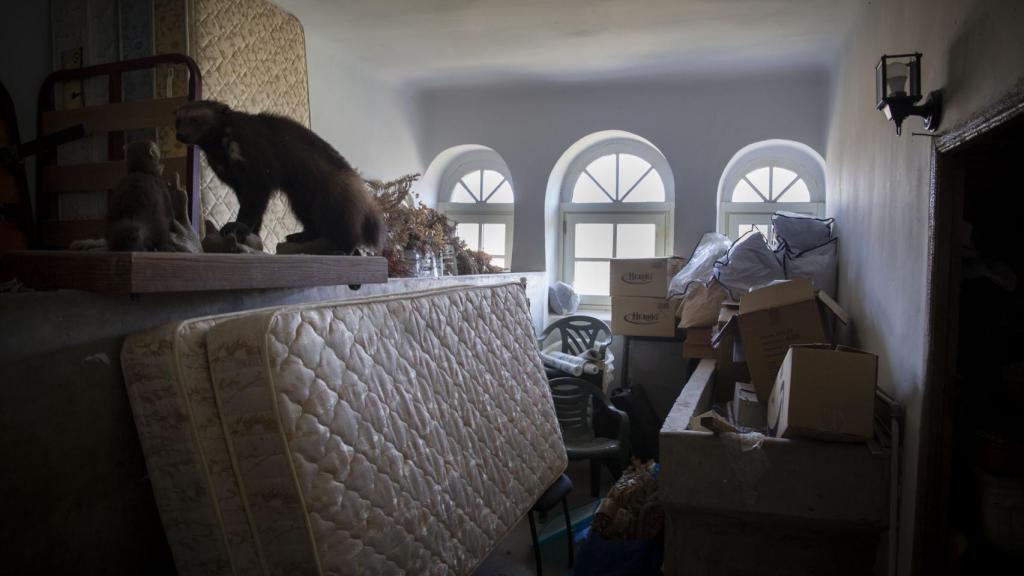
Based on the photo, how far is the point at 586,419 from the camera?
3.52 m

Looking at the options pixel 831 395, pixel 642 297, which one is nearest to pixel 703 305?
pixel 642 297

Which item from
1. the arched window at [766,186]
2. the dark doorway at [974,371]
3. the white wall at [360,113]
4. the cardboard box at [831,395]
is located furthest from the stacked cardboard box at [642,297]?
the dark doorway at [974,371]

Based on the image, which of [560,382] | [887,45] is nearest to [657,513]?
[560,382]

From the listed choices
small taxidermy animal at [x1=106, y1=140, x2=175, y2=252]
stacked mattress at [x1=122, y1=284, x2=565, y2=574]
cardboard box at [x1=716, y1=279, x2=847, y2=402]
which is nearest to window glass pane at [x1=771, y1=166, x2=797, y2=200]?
cardboard box at [x1=716, y1=279, x2=847, y2=402]

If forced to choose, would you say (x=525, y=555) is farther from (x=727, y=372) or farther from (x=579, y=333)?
A: (x=579, y=333)

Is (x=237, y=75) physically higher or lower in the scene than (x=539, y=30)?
lower

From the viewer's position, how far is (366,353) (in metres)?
1.00

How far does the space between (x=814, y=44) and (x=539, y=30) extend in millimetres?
1666

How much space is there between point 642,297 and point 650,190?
1.20 m

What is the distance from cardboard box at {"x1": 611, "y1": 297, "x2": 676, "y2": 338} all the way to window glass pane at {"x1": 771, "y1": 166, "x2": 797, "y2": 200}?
1404 mm

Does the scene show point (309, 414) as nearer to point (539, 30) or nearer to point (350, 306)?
point (350, 306)

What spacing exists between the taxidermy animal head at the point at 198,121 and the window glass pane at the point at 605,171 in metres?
4.25

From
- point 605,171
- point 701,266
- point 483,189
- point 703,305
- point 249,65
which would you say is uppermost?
point 249,65

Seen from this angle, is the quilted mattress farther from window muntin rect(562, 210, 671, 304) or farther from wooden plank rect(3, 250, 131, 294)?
window muntin rect(562, 210, 671, 304)
